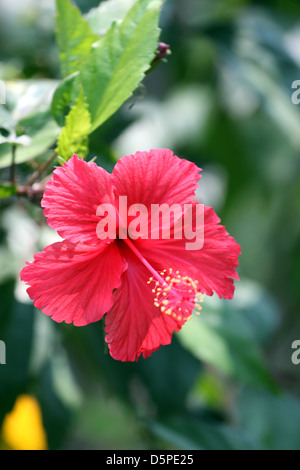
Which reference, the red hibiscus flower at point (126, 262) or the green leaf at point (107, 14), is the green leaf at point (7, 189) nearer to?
the red hibiscus flower at point (126, 262)

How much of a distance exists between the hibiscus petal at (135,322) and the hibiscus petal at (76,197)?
0.09 meters

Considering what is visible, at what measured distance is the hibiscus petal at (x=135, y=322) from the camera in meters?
0.68

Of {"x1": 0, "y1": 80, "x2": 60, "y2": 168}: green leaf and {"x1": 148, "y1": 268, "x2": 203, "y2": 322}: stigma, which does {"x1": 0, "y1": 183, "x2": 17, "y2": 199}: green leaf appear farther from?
{"x1": 148, "y1": 268, "x2": 203, "y2": 322}: stigma

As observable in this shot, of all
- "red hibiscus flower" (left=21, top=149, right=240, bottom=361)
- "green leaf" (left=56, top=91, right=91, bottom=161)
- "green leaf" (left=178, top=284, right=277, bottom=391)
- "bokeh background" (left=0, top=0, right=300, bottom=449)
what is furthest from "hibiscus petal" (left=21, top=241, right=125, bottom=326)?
"green leaf" (left=178, top=284, right=277, bottom=391)

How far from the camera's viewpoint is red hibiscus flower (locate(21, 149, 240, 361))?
0.65 m

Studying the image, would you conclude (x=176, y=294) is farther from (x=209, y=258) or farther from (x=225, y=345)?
(x=225, y=345)

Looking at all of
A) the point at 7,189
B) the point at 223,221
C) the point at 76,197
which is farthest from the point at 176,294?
the point at 223,221

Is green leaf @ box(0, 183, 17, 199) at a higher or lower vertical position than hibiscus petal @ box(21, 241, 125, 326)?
higher

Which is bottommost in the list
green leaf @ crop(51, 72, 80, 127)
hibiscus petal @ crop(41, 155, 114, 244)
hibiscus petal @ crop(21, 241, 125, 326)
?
hibiscus petal @ crop(21, 241, 125, 326)

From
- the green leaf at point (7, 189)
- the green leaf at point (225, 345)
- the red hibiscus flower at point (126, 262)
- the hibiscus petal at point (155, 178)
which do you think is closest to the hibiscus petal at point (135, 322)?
the red hibiscus flower at point (126, 262)

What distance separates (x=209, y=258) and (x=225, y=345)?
1.42ft

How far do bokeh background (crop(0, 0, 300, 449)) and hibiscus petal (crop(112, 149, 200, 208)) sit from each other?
0.58ft

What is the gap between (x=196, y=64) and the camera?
2.00 m

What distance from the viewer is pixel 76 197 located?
0.66 m
